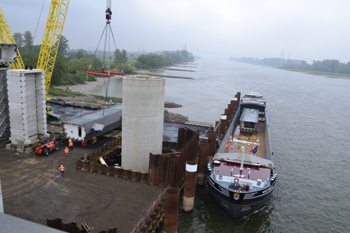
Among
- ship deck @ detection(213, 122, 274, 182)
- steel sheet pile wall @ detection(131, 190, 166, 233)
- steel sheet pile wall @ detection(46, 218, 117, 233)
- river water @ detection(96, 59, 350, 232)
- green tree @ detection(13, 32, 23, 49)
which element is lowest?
river water @ detection(96, 59, 350, 232)

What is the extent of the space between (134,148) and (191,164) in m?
4.63

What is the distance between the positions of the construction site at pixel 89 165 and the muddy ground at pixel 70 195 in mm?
49

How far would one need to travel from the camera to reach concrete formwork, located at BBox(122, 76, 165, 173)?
59.4 ft

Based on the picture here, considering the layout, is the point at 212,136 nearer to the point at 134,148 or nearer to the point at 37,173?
the point at 134,148

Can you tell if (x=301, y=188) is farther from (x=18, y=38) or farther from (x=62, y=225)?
(x=18, y=38)

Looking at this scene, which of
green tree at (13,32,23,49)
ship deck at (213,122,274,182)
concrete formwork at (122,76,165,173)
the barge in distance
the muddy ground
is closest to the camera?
the muddy ground

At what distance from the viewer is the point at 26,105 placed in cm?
2188

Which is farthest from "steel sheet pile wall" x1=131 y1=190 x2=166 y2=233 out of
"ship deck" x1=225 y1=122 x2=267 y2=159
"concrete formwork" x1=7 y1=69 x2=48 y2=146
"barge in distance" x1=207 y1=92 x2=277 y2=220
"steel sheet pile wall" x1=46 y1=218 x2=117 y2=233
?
"concrete formwork" x1=7 y1=69 x2=48 y2=146

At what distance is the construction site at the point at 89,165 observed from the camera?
13.8 meters

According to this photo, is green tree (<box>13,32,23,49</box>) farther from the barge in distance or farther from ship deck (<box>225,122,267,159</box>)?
the barge in distance

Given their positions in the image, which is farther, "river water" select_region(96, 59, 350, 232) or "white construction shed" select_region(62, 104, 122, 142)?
"white construction shed" select_region(62, 104, 122, 142)

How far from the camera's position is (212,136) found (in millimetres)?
23328

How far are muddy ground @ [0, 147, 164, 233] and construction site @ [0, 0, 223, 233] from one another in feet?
0.16

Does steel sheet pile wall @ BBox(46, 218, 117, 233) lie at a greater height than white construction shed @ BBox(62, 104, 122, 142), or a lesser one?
lesser
